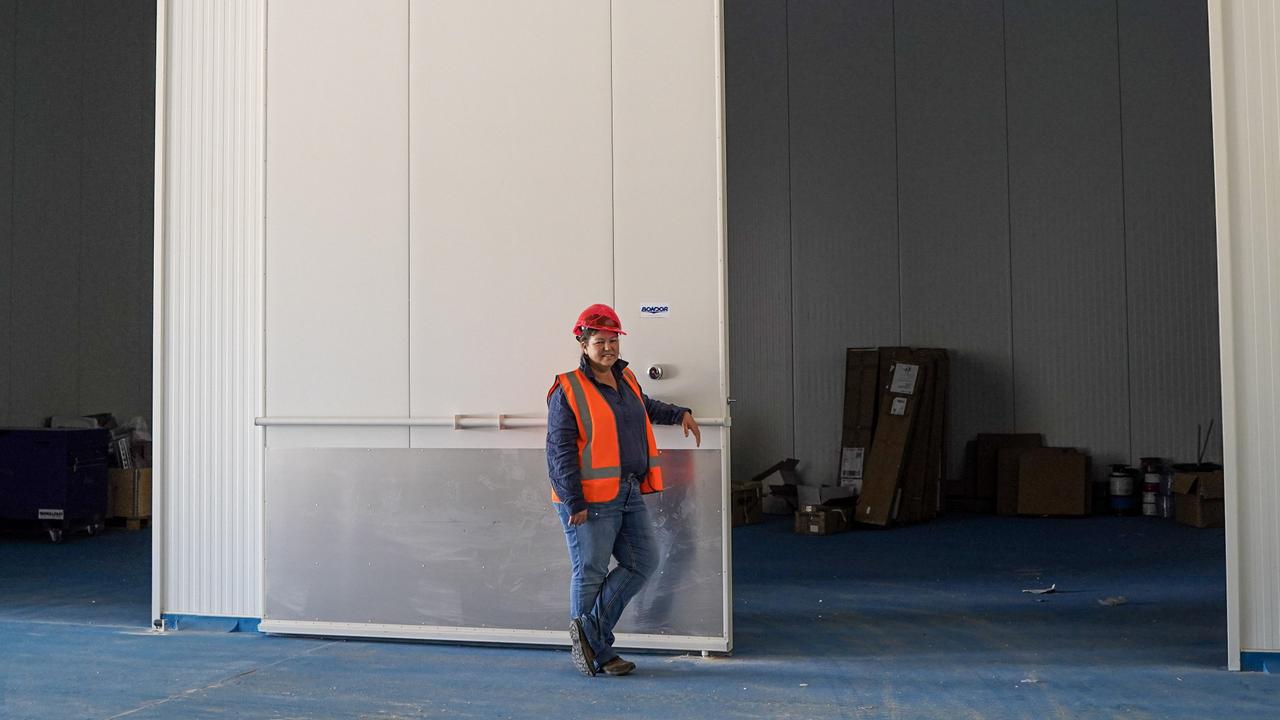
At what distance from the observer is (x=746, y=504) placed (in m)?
11.6

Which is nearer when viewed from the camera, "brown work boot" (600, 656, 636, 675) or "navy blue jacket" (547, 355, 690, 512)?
"navy blue jacket" (547, 355, 690, 512)

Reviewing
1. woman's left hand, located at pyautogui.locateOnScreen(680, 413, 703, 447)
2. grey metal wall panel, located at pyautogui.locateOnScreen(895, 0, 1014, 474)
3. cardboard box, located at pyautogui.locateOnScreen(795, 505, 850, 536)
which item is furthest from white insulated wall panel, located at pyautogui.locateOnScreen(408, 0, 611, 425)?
grey metal wall panel, located at pyautogui.locateOnScreen(895, 0, 1014, 474)

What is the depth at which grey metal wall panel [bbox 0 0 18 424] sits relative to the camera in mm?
12742

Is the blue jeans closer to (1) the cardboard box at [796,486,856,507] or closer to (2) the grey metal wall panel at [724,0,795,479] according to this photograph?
(1) the cardboard box at [796,486,856,507]

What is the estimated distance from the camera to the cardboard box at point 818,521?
10.8m

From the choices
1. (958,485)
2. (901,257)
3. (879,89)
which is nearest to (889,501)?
(958,485)

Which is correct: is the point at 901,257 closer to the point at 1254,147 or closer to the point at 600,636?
the point at 1254,147

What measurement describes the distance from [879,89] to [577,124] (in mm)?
7479

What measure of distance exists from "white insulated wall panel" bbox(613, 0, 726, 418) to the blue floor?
59.5 inches

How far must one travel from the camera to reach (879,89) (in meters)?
12.6

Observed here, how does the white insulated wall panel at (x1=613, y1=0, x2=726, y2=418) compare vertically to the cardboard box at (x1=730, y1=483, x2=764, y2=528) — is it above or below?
above

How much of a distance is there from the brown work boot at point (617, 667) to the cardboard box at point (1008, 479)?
7.58m

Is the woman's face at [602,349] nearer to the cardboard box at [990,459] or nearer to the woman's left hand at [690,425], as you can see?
the woman's left hand at [690,425]

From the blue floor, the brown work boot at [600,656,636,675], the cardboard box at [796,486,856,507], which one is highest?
the cardboard box at [796,486,856,507]
